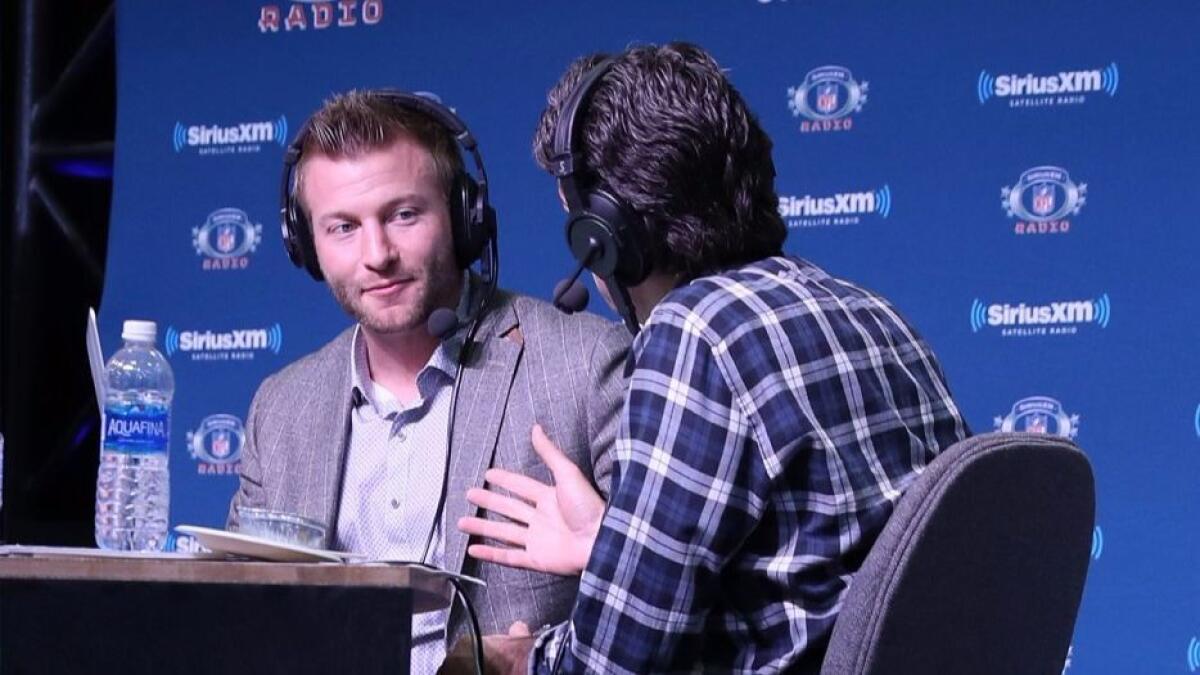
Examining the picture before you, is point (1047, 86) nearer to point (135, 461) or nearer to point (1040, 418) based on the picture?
point (1040, 418)

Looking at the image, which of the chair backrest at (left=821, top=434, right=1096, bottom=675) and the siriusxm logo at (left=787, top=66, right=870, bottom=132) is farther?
the siriusxm logo at (left=787, top=66, right=870, bottom=132)

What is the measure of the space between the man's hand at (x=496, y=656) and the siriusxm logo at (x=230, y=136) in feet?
10.2

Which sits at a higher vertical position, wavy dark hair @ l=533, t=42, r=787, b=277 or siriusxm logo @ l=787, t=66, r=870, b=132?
siriusxm logo @ l=787, t=66, r=870, b=132

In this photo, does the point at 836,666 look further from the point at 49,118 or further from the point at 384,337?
the point at 49,118

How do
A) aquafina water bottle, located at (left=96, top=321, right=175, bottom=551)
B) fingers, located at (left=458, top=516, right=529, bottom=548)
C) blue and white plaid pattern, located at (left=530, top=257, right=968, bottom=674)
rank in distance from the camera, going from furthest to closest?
1. aquafina water bottle, located at (left=96, top=321, right=175, bottom=551)
2. fingers, located at (left=458, top=516, right=529, bottom=548)
3. blue and white plaid pattern, located at (left=530, top=257, right=968, bottom=674)

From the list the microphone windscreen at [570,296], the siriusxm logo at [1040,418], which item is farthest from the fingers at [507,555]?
the siriusxm logo at [1040,418]

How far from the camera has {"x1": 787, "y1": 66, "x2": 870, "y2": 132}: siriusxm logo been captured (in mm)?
4133

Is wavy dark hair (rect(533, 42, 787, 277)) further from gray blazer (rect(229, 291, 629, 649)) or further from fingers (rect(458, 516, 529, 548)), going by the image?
gray blazer (rect(229, 291, 629, 649))

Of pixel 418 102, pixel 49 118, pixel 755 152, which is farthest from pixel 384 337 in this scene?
pixel 49 118

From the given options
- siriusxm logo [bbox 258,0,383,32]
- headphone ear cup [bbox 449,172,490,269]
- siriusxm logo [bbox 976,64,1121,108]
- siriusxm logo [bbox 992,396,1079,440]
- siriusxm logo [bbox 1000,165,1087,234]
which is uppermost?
siriusxm logo [bbox 258,0,383,32]

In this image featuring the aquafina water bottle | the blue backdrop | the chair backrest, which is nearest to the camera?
the chair backrest

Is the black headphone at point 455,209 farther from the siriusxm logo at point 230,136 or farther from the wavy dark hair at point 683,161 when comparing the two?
the siriusxm logo at point 230,136

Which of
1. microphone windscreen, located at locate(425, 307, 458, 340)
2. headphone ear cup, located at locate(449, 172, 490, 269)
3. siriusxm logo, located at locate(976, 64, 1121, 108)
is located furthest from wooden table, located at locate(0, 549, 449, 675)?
siriusxm logo, located at locate(976, 64, 1121, 108)

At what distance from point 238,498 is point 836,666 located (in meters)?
1.56
